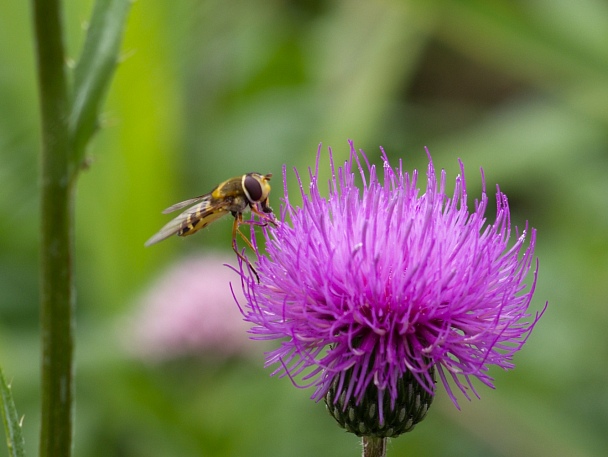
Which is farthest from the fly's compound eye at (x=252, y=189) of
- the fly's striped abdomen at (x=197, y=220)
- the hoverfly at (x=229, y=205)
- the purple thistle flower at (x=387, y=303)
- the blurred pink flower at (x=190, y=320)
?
the blurred pink flower at (x=190, y=320)

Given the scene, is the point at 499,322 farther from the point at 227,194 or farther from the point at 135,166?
the point at 135,166

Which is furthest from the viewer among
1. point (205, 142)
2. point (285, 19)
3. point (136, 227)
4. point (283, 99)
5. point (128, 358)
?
point (285, 19)

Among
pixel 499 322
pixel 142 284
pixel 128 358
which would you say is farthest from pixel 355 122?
pixel 499 322

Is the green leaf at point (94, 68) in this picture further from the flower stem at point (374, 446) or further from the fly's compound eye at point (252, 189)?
the flower stem at point (374, 446)

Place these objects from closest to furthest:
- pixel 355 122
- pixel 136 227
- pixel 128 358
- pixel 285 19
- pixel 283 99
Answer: pixel 128 358
pixel 136 227
pixel 355 122
pixel 283 99
pixel 285 19

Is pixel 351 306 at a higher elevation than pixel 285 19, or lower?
lower

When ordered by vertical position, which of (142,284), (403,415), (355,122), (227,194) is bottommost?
(403,415)

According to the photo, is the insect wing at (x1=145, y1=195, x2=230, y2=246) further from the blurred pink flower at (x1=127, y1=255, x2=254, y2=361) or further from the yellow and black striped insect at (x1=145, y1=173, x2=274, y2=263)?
the blurred pink flower at (x1=127, y1=255, x2=254, y2=361)
